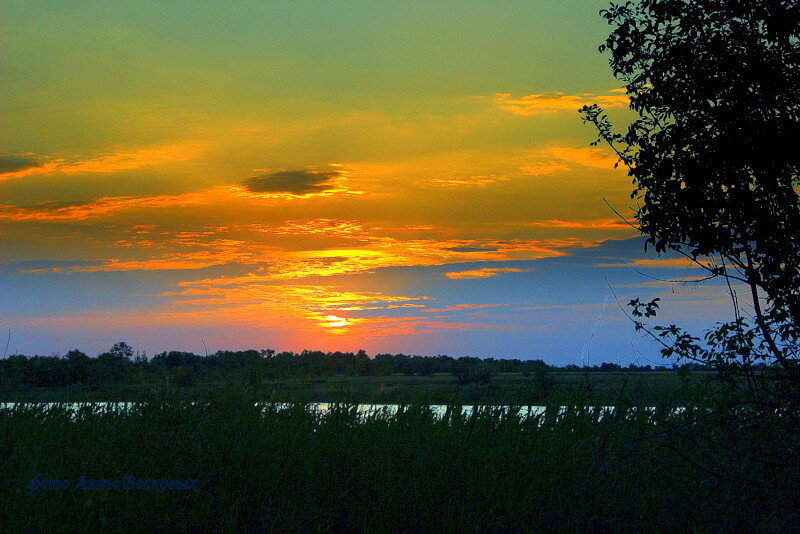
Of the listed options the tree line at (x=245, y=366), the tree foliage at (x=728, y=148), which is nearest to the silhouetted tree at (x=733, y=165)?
the tree foliage at (x=728, y=148)

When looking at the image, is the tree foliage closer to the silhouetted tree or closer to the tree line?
the silhouetted tree

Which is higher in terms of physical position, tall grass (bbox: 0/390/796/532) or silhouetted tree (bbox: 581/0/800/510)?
silhouetted tree (bbox: 581/0/800/510)

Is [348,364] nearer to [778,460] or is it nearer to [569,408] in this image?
[569,408]

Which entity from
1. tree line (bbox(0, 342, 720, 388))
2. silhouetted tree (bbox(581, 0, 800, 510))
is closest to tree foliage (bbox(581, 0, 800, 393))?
silhouetted tree (bbox(581, 0, 800, 510))

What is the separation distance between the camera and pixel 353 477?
7.96 metres

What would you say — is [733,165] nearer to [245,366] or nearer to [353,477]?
[353,477]

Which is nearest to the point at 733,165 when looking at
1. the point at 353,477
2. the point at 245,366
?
the point at 353,477

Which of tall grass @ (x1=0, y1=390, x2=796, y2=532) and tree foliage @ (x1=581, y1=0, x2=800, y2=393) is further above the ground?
tree foliage @ (x1=581, y1=0, x2=800, y2=393)

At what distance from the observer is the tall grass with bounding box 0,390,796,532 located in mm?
7031

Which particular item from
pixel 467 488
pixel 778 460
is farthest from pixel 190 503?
pixel 778 460

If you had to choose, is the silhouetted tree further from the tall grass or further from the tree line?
the tree line

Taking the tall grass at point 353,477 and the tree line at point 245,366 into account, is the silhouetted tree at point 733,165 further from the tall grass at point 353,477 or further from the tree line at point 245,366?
the tree line at point 245,366

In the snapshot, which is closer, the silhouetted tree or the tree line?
the silhouetted tree

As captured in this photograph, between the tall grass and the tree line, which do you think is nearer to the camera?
the tall grass
